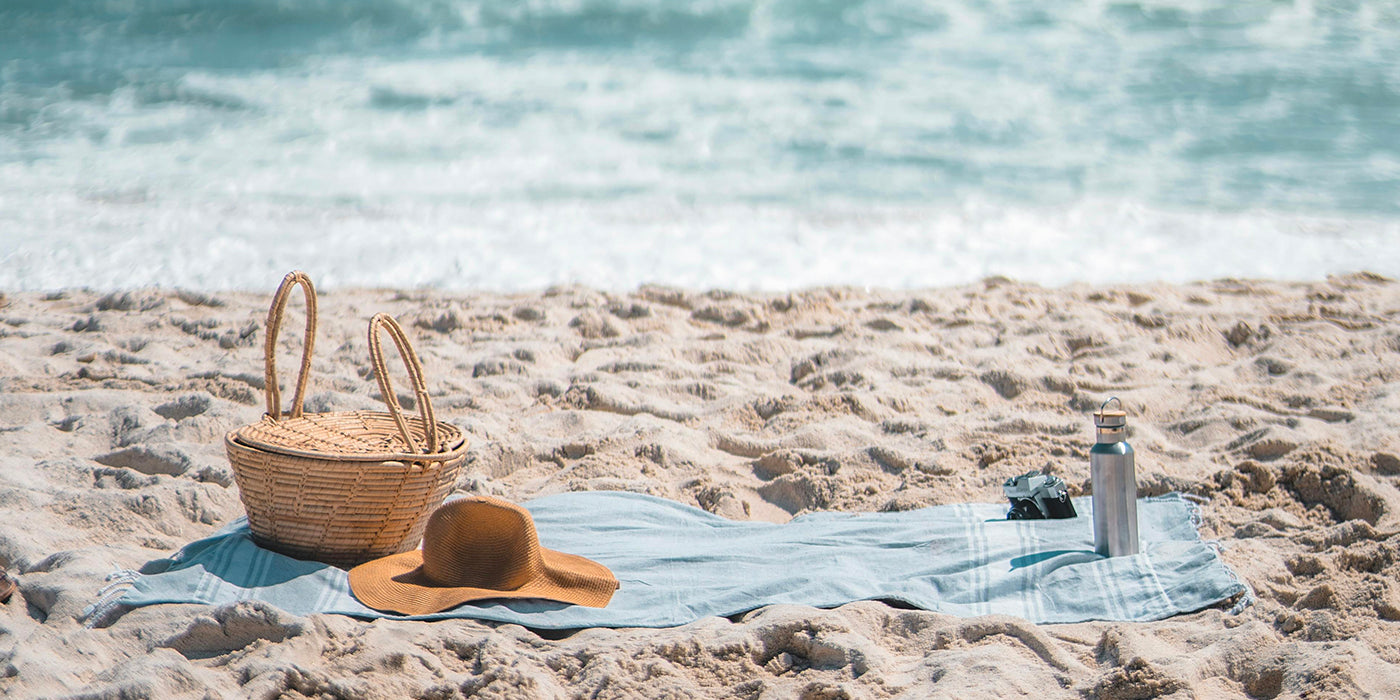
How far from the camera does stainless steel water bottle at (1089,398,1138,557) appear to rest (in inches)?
96.5

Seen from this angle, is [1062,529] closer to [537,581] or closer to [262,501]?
[537,581]

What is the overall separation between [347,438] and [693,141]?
607cm

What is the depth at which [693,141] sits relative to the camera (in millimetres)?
8320

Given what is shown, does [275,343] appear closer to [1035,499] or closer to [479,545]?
[479,545]

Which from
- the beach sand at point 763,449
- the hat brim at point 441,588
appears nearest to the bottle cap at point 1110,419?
the beach sand at point 763,449

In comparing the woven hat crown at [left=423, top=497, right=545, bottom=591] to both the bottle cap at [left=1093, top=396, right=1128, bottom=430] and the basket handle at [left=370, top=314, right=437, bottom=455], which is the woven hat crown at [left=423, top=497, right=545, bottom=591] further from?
the bottle cap at [left=1093, top=396, right=1128, bottom=430]

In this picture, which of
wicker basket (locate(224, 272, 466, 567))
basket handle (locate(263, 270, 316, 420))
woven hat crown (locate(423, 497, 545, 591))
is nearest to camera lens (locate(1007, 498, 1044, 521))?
woven hat crown (locate(423, 497, 545, 591))

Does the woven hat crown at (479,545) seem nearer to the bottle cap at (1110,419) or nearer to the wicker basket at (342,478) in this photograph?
the wicker basket at (342,478)

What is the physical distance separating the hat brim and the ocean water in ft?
10.1

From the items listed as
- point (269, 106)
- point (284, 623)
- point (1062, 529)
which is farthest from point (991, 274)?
point (269, 106)

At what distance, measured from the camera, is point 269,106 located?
9.02 metres

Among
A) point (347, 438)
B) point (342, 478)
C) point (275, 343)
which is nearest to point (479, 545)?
point (342, 478)

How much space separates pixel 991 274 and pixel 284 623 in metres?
4.33

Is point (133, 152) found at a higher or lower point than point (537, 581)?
higher
